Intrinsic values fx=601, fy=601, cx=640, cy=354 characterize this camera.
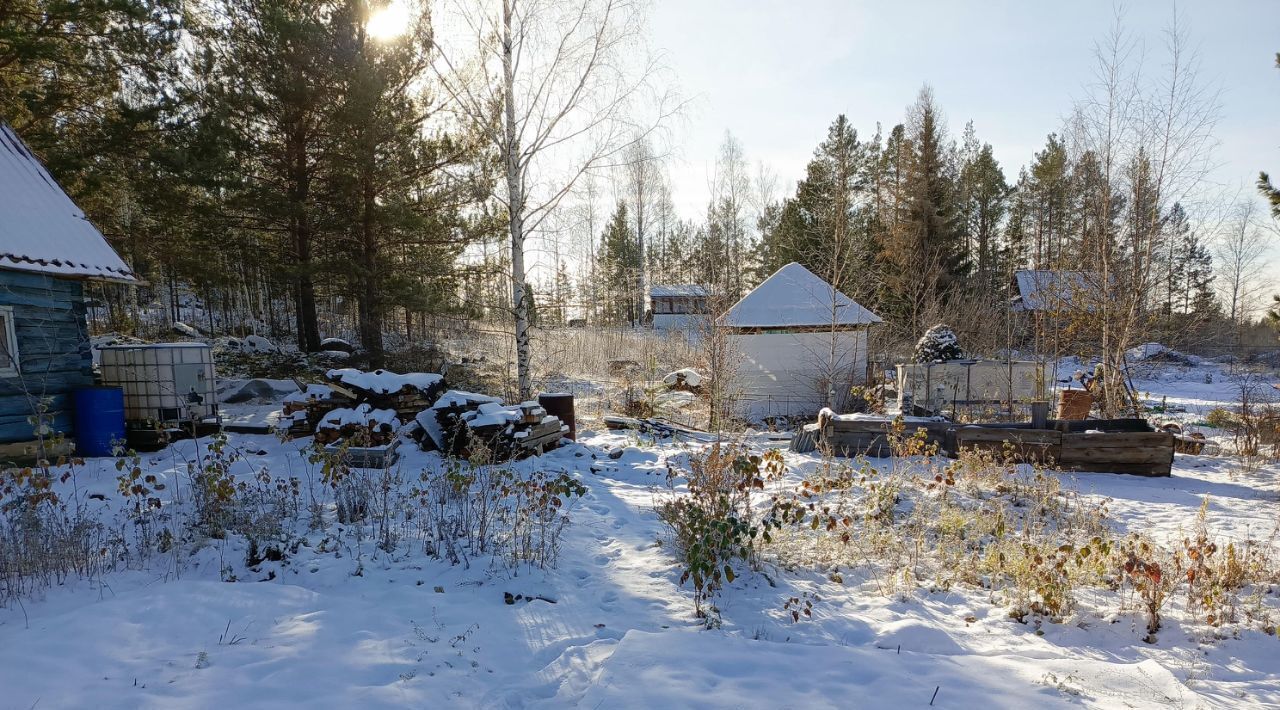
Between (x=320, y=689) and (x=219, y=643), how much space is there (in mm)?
845

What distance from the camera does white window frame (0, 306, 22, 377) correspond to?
720 cm

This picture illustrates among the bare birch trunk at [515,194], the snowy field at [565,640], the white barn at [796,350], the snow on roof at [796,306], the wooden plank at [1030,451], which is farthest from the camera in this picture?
the snow on roof at [796,306]

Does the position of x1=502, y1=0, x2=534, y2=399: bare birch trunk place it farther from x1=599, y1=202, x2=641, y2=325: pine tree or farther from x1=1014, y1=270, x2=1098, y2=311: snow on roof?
x1=599, y1=202, x2=641, y2=325: pine tree

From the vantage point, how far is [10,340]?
727cm

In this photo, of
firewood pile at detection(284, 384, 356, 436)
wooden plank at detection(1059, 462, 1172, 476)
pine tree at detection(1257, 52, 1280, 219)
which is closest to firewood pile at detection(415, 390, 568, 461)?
firewood pile at detection(284, 384, 356, 436)

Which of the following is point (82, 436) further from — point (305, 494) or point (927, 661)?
point (927, 661)

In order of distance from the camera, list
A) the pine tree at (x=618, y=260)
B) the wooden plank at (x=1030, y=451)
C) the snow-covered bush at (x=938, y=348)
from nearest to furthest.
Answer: the wooden plank at (x=1030, y=451), the snow-covered bush at (x=938, y=348), the pine tree at (x=618, y=260)

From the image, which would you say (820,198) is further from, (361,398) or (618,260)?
(361,398)

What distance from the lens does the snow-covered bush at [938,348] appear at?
39.7 ft

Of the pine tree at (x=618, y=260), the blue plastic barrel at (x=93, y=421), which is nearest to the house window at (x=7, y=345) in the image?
the blue plastic barrel at (x=93, y=421)

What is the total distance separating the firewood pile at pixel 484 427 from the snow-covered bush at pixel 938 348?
8124mm

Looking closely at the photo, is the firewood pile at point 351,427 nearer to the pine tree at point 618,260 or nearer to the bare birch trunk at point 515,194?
the bare birch trunk at point 515,194

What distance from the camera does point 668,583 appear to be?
14.0ft

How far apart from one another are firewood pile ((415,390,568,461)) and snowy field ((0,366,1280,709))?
2470 mm
